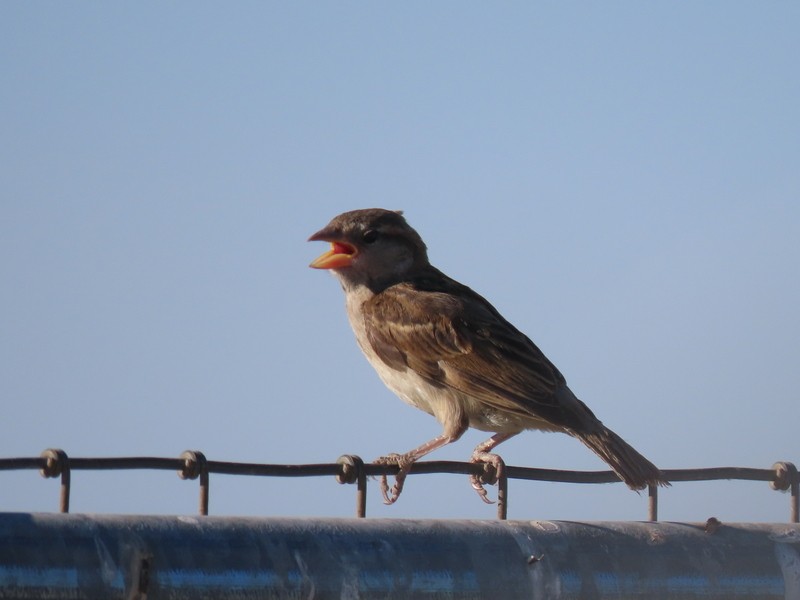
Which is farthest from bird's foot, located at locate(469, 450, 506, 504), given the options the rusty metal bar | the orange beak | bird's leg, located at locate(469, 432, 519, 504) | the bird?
the orange beak

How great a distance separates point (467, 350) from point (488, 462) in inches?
103

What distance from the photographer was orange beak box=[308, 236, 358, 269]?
21.0ft

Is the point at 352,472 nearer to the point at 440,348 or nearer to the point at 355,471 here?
the point at 355,471

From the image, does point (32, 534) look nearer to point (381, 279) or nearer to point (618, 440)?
point (618, 440)

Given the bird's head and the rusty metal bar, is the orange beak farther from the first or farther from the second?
the rusty metal bar

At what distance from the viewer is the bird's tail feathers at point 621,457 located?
15.0 ft

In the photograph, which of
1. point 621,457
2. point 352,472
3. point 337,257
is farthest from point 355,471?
point 337,257

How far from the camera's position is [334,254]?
6461 millimetres

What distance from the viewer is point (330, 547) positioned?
177 centimetres

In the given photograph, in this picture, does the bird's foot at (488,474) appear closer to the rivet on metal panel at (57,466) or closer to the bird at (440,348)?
the bird at (440,348)

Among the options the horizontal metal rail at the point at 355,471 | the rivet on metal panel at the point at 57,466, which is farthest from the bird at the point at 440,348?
the rivet on metal panel at the point at 57,466

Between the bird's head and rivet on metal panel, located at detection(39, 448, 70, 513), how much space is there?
438cm

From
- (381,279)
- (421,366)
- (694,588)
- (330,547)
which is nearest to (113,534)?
(330,547)

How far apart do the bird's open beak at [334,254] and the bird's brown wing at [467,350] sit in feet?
0.82
